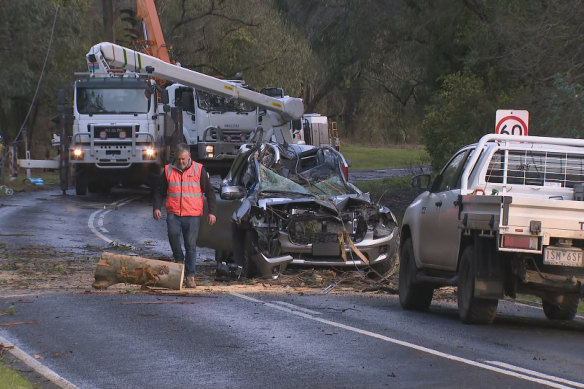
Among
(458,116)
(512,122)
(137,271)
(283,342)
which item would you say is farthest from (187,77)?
(283,342)

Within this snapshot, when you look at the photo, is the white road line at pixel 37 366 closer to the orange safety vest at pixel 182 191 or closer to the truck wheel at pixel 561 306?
the orange safety vest at pixel 182 191

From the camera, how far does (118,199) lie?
33219mm

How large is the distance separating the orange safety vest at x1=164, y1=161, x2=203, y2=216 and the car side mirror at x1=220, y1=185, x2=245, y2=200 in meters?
1.19

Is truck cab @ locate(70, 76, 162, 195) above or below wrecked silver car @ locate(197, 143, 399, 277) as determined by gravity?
above

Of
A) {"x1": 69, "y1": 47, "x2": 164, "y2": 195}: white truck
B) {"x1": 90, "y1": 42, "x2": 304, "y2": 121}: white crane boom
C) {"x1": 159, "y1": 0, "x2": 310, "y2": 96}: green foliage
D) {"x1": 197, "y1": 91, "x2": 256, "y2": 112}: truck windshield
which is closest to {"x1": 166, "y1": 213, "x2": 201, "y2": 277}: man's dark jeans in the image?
{"x1": 90, "y1": 42, "x2": 304, "y2": 121}: white crane boom

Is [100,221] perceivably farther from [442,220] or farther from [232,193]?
[442,220]

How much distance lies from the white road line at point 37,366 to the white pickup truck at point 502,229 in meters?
4.34

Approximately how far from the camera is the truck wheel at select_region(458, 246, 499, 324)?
11.5 metres

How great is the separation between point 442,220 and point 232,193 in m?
4.25

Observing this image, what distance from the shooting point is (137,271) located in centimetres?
1363

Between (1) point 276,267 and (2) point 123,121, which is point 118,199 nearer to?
(2) point 123,121

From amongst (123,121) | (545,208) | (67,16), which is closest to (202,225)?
(545,208)

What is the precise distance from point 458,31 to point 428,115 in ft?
8.49

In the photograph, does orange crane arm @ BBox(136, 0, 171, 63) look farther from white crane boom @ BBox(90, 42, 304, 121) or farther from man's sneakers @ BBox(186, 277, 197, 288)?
man's sneakers @ BBox(186, 277, 197, 288)
